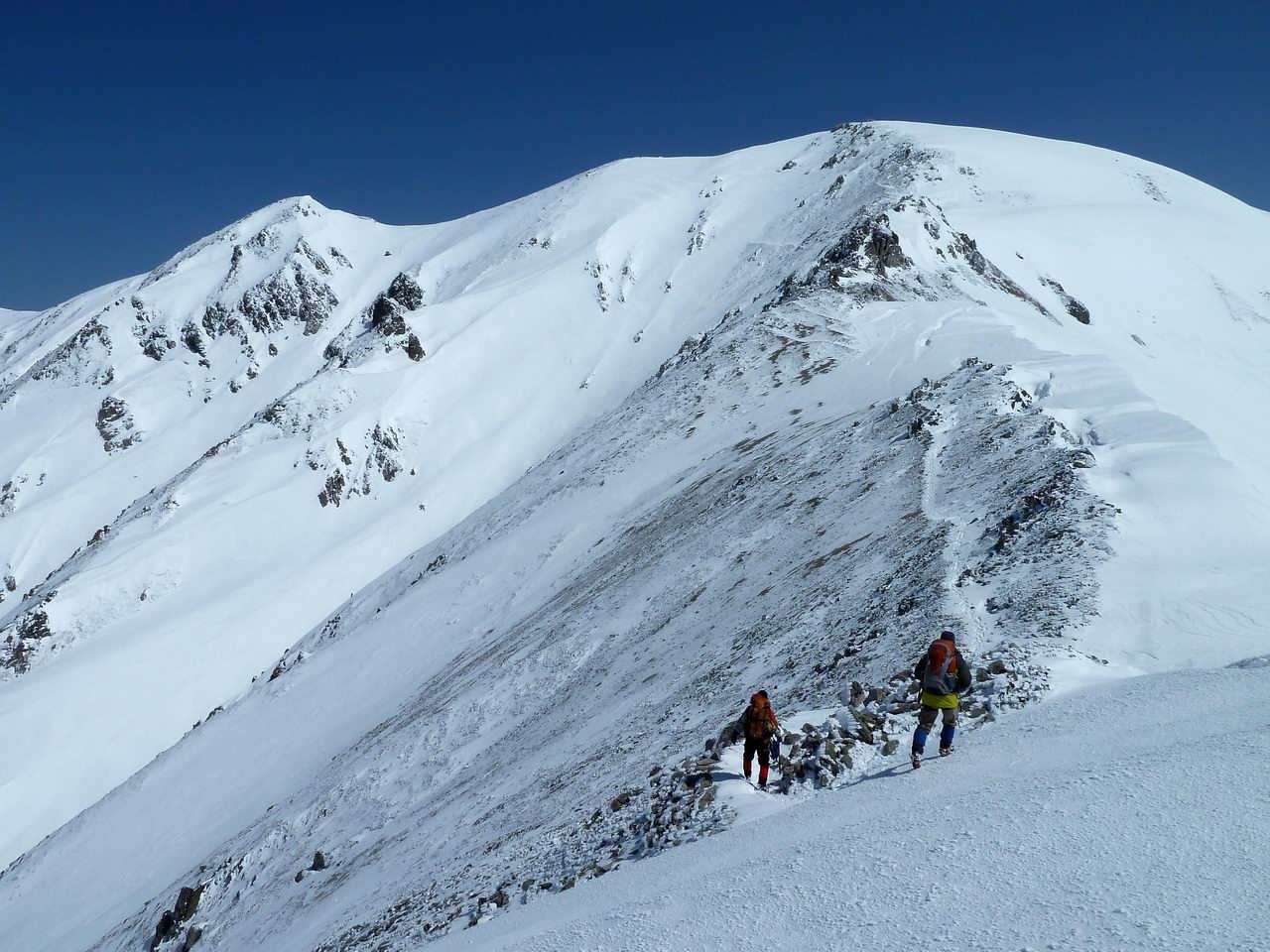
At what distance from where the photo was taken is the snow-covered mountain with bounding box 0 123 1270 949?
1407 centimetres

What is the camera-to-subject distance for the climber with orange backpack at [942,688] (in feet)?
30.3

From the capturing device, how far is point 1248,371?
5062 cm

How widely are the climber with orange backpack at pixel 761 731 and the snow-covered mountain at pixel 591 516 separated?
1.73ft

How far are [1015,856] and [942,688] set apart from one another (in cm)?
233

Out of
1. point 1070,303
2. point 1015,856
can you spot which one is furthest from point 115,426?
point 1015,856

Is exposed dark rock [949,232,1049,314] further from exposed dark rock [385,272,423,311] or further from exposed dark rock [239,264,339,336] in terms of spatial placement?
exposed dark rock [239,264,339,336]

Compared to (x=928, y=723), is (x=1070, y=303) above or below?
above

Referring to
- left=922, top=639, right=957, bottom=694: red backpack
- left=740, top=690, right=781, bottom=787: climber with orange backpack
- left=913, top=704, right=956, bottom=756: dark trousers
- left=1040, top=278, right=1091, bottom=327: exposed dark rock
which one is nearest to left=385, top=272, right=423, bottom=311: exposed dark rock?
left=1040, top=278, right=1091, bottom=327: exposed dark rock

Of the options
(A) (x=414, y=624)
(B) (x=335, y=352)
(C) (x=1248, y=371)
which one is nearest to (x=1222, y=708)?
(A) (x=414, y=624)

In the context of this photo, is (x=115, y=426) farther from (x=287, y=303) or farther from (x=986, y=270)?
(x=986, y=270)

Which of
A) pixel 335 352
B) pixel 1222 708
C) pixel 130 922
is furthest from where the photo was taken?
pixel 335 352

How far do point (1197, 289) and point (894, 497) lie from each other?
61.0 metres

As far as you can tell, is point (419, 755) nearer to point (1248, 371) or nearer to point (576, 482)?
point (576, 482)

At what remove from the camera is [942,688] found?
9.23m
